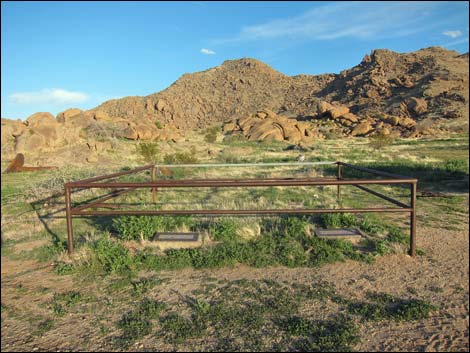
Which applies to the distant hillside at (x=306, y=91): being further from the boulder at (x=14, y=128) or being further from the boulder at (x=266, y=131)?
the boulder at (x=14, y=128)

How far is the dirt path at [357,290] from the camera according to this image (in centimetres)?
296

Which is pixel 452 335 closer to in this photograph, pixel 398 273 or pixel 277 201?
pixel 398 273

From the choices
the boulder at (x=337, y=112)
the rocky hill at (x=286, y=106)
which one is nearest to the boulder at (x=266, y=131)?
the rocky hill at (x=286, y=106)

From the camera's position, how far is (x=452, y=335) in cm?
298

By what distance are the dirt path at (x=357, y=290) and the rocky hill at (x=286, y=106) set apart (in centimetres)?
2094

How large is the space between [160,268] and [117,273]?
502 millimetres

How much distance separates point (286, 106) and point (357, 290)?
84866mm

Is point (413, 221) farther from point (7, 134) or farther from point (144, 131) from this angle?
point (144, 131)

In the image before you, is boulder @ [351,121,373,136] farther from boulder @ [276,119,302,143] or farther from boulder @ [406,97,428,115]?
boulder @ [406,97,428,115]

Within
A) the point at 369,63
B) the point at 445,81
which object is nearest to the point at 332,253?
the point at 445,81

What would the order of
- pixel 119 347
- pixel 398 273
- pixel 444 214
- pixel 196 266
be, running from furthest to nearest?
pixel 444 214, pixel 196 266, pixel 398 273, pixel 119 347

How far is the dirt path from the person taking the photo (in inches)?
117

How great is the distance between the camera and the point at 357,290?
12.6 feet

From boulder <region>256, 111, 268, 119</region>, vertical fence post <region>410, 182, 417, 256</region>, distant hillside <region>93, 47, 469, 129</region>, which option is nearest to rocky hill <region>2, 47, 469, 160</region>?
distant hillside <region>93, 47, 469, 129</region>
